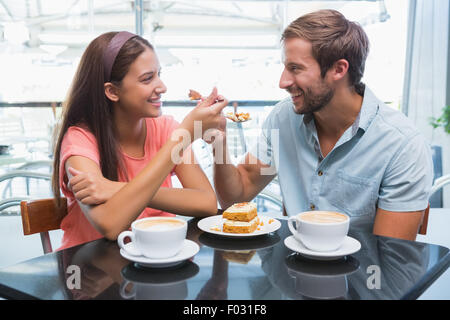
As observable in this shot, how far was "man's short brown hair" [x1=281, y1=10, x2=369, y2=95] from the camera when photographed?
4.82ft

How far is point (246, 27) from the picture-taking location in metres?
4.06

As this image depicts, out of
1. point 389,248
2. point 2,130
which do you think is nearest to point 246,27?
point 2,130

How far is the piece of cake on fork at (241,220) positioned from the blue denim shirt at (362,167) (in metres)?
0.45

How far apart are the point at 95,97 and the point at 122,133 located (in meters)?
0.16

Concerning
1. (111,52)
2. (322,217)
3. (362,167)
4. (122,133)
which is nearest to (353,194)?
(362,167)

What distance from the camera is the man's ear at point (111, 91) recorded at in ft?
4.73

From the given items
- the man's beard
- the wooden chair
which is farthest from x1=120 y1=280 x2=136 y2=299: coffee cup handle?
the man's beard

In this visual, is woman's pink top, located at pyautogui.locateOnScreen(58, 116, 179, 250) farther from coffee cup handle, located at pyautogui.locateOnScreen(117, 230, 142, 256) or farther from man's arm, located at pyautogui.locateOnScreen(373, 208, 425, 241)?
man's arm, located at pyautogui.locateOnScreen(373, 208, 425, 241)

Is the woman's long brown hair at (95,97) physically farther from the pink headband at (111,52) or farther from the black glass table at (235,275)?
the black glass table at (235,275)

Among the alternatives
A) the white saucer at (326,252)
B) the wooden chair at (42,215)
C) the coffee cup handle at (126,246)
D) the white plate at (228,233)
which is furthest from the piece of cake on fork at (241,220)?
the wooden chair at (42,215)
